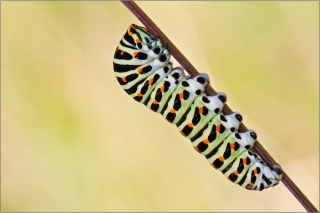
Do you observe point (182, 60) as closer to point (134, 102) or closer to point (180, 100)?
point (180, 100)

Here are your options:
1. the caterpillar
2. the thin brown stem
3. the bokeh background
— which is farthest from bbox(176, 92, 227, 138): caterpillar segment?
the bokeh background

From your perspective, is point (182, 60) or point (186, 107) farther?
point (186, 107)

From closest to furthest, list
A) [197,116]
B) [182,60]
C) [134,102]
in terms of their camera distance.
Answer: [182,60] → [197,116] → [134,102]

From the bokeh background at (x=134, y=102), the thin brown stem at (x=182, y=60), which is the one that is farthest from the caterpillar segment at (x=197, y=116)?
the bokeh background at (x=134, y=102)

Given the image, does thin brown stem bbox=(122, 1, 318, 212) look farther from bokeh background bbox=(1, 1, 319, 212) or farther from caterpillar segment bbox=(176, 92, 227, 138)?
bokeh background bbox=(1, 1, 319, 212)

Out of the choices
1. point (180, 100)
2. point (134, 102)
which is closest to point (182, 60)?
point (180, 100)

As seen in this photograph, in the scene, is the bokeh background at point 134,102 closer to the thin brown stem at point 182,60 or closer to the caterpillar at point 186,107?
the caterpillar at point 186,107
